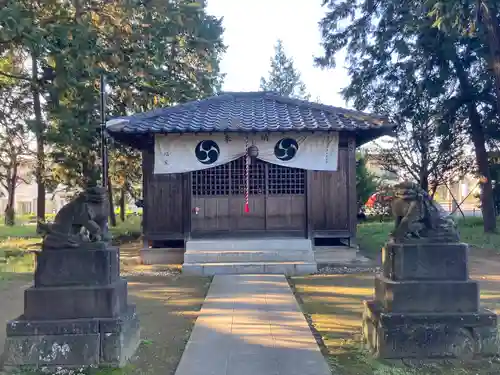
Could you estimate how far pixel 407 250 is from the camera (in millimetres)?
5367

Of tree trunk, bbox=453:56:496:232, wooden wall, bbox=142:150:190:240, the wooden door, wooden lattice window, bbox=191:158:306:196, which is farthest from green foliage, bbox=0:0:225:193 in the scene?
tree trunk, bbox=453:56:496:232

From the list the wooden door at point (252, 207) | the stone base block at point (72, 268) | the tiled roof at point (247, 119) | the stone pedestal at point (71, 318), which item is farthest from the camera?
the wooden door at point (252, 207)

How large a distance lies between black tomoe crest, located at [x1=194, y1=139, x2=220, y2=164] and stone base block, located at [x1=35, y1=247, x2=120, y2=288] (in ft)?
24.8

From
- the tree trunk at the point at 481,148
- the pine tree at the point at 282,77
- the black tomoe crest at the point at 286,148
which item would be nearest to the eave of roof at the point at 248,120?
the black tomoe crest at the point at 286,148

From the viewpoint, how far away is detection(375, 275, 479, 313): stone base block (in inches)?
209

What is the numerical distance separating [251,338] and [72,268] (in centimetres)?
239

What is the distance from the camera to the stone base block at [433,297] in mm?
5297

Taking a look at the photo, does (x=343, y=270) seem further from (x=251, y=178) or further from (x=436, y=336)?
(x=436, y=336)

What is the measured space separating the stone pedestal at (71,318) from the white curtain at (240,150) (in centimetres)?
738

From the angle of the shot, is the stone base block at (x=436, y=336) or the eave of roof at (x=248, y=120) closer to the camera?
the stone base block at (x=436, y=336)

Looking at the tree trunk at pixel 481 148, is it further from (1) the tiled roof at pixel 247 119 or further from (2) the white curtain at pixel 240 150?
(2) the white curtain at pixel 240 150

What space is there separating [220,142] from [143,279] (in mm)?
4175

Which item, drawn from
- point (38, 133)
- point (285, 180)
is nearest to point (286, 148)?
point (285, 180)

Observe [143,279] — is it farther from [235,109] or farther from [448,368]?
[448,368]
